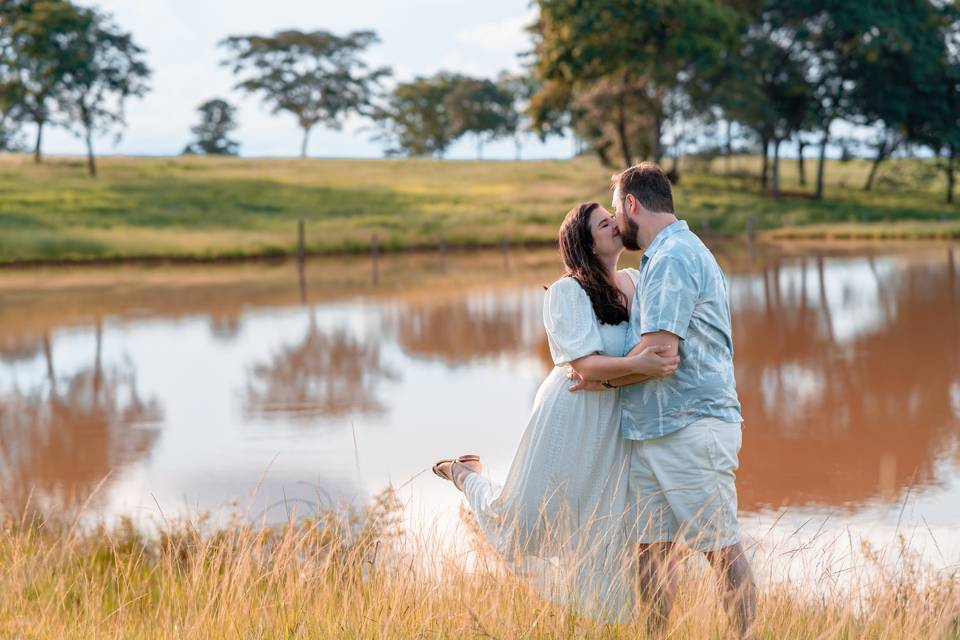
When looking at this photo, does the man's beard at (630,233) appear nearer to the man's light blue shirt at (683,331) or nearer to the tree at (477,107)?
the man's light blue shirt at (683,331)

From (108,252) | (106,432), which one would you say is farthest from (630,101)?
(106,432)

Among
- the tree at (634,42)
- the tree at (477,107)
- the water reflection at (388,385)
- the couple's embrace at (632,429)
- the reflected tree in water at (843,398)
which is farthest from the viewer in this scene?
the tree at (477,107)

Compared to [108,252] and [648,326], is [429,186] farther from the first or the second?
[648,326]

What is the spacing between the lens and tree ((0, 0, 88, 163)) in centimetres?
4922

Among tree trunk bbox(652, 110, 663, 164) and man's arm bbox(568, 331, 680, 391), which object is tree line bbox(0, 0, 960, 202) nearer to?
tree trunk bbox(652, 110, 663, 164)

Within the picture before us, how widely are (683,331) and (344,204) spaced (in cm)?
4222

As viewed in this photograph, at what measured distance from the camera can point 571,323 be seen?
4219 millimetres

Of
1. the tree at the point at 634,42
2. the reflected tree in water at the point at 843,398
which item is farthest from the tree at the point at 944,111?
the reflected tree in water at the point at 843,398

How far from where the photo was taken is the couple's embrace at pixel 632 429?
4.04 meters

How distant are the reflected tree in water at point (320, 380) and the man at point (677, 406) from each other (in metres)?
6.64

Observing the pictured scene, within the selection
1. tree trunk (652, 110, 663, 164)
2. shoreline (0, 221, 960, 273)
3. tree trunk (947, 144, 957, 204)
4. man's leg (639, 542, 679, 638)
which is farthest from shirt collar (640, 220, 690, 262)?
tree trunk (947, 144, 957, 204)

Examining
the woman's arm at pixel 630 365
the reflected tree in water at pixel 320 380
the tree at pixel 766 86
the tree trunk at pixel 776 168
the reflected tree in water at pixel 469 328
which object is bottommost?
the reflected tree in water at pixel 320 380

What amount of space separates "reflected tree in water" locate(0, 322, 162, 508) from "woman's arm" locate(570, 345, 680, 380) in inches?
150

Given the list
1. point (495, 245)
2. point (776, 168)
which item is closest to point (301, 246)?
point (495, 245)
